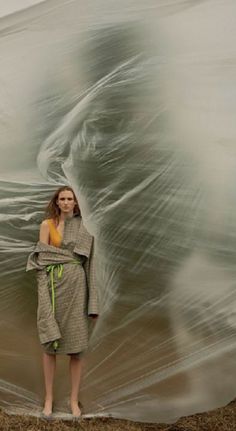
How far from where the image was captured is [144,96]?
13.5ft

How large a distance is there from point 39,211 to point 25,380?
1.18 metres

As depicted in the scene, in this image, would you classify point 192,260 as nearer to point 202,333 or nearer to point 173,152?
point 202,333

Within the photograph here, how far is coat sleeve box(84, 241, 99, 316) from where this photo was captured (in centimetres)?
365

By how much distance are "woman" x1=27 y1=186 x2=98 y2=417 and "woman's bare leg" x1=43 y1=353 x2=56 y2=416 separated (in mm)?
24

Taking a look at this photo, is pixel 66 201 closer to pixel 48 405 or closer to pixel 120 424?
pixel 48 405

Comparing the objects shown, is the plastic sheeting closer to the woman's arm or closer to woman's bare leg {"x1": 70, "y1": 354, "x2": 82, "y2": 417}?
woman's bare leg {"x1": 70, "y1": 354, "x2": 82, "y2": 417}

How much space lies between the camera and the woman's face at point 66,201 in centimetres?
369

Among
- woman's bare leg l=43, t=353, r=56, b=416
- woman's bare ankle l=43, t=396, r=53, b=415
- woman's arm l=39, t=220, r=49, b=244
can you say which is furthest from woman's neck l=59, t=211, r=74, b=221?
woman's bare ankle l=43, t=396, r=53, b=415

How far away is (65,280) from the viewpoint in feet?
12.0

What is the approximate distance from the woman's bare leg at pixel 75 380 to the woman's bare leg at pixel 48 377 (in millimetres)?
123

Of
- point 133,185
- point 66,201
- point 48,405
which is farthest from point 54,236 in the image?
point 48,405

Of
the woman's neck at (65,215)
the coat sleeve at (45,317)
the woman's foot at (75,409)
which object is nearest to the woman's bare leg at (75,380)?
the woman's foot at (75,409)

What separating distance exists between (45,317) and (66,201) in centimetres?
73

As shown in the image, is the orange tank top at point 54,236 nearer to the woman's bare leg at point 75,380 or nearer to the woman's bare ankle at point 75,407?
the woman's bare leg at point 75,380
